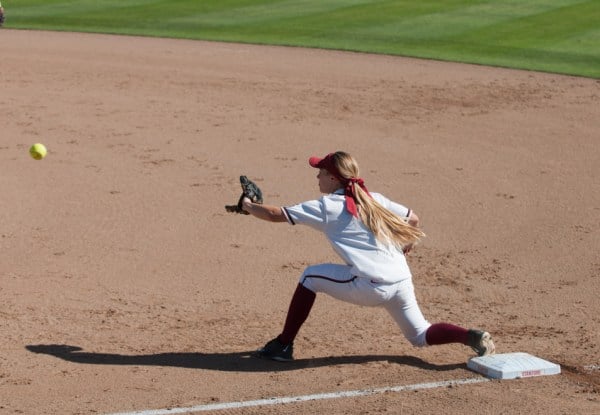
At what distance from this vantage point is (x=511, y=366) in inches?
266

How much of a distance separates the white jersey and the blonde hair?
49 mm

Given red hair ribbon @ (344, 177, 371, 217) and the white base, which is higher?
red hair ribbon @ (344, 177, 371, 217)

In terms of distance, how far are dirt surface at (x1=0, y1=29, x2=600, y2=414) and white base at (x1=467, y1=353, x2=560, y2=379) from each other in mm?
59

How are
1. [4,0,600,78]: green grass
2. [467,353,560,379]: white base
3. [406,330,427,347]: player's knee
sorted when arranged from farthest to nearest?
[4,0,600,78]: green grass → [406,330,427,347]: player's knee → [467,353,560,379]: white base

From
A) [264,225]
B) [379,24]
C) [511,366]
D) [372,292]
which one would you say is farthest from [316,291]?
[379,24]

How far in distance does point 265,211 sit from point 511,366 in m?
1.76

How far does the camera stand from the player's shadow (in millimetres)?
7035

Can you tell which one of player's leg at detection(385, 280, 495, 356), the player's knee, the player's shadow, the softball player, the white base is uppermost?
the softball player

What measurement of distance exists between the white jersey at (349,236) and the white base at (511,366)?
73 cm

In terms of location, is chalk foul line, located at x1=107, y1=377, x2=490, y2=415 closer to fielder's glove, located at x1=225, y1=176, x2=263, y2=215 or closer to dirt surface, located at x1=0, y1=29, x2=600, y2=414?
dirt surface, located at x1=0, y1=29, x2=600, y2=414

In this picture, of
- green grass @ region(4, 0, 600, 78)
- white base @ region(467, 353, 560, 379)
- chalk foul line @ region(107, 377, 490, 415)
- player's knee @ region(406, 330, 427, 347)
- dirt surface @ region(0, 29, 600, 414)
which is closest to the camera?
chalk foul line @ region(107, 377, 490, 415)

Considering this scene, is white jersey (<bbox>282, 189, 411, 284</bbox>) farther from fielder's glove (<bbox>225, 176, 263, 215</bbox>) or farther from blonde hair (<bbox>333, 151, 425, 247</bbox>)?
fielder's glove (<bbox>225, 176, 263, 215</bbox>)

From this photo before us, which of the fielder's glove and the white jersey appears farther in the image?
the fielder's glove

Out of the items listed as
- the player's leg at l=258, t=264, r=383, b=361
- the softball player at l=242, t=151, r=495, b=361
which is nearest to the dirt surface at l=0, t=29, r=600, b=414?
the player's leg at l=258, t=264, r=383, b=361
